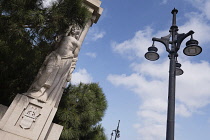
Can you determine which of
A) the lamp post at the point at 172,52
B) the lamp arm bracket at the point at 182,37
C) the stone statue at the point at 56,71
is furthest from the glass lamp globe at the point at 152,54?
the stone statue at the point at 56,71

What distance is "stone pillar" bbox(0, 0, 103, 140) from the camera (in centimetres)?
355

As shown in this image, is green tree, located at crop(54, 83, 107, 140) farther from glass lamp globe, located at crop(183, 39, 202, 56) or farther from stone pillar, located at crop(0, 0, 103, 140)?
glass lamp globe, located at crop(183, 39, 202, 56)

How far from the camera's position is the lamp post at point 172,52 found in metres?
2.92

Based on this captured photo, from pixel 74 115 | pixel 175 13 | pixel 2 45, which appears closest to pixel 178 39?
pixel 175 13

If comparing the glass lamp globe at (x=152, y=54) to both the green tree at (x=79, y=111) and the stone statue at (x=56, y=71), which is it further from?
the green tree at (x=79, y=111)

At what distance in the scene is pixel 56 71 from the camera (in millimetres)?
4371

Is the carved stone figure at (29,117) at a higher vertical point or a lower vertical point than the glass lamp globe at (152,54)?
lower

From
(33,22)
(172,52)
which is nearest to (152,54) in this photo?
(172,52)

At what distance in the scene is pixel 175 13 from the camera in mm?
4098

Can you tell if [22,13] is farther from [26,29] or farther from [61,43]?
[61,43]

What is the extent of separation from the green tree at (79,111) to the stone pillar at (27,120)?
283 cm

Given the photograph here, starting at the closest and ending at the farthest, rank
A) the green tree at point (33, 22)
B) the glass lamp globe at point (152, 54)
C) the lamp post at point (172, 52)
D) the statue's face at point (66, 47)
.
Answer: the lamp post at point (172, 52) → the green tree at point (33, 22) → the glass lamp globe at point (152, 54) → the statue's face at point (66, 47)

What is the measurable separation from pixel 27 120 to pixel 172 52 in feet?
11.0

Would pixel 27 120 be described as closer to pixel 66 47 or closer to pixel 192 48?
pixel 66 47
